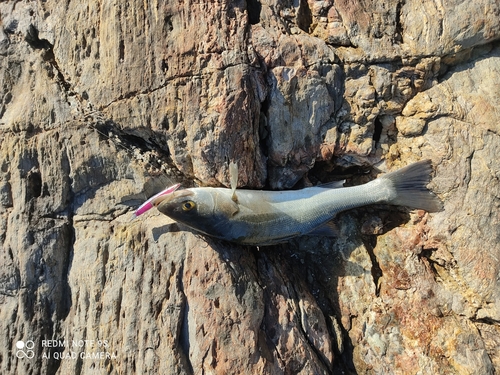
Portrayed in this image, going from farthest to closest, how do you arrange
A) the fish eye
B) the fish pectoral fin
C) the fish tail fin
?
1. the fish pectoral fin
2. the fish tail fin
3. the fish eye

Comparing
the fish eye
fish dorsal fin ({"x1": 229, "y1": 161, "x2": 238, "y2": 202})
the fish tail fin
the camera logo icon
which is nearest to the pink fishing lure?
the fish eye

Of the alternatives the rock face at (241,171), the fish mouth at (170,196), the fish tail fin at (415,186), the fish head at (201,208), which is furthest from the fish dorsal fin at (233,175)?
the fish tail fin at (415,186)

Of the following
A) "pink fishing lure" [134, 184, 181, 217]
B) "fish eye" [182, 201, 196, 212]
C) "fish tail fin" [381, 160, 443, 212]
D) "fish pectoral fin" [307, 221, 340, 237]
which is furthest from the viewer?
"fish pectoral fin" [307, 221, 340, 237]

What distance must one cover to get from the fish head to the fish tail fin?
1862mm

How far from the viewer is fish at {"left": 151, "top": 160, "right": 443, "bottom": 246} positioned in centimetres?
387

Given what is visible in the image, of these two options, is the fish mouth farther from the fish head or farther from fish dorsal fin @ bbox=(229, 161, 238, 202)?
fish dorsal fin @ bbox=(229, 161, 238, 202)

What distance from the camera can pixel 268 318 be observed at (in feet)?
13.2

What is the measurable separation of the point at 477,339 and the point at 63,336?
4.49m

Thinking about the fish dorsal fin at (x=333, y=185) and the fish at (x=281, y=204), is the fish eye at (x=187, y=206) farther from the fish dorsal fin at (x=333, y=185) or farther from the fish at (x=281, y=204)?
the fish dorsal fin at (x=333, y=185)

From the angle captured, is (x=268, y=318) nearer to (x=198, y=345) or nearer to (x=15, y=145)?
(x=198, y=345)

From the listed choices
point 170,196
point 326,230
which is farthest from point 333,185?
point 170,196

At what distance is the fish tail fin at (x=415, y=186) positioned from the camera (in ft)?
13.7

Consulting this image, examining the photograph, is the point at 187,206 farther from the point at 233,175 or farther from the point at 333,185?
the point at 333,185

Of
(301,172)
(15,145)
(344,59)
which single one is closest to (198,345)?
(301,172)
